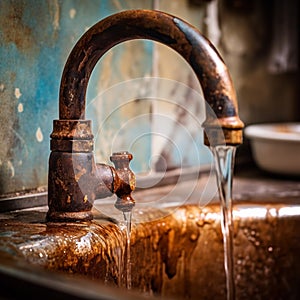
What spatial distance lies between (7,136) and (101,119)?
240 millimetres

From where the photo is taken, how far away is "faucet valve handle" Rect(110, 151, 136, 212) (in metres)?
0.91

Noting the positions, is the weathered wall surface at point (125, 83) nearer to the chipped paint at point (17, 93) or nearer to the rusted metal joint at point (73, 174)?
the chipped paint at point (17, 93)

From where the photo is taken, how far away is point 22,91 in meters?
0.99

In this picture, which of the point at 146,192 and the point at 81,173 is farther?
the point at 146,192

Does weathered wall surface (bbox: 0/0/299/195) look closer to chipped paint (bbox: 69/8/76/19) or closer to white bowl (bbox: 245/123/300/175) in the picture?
chipped paint (bbox: 69/8/76/19)

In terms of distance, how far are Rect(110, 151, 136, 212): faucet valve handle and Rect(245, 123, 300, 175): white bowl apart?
58 cm

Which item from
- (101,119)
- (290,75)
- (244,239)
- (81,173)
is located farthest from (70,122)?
(290,75)

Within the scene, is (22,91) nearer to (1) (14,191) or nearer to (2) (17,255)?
(1) (14,191)

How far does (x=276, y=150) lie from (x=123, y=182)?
61 centimetres

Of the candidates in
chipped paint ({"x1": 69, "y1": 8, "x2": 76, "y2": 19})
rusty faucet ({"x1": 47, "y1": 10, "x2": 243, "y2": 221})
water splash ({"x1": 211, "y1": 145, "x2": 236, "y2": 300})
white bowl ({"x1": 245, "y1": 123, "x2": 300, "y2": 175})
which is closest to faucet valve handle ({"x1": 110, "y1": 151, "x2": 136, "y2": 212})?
rusty faucet ({"x1": 47, "y1": 10, "x2": 243, "y2": 221})

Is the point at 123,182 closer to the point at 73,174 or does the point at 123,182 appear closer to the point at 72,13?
the point at 73,174

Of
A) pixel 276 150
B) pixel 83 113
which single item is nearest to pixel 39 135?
pixel 83 113

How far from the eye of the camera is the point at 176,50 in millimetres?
788

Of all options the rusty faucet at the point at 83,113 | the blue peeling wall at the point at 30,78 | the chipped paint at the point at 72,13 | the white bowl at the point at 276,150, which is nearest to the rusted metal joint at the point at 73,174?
the rusty faucet at the point at 83,113
